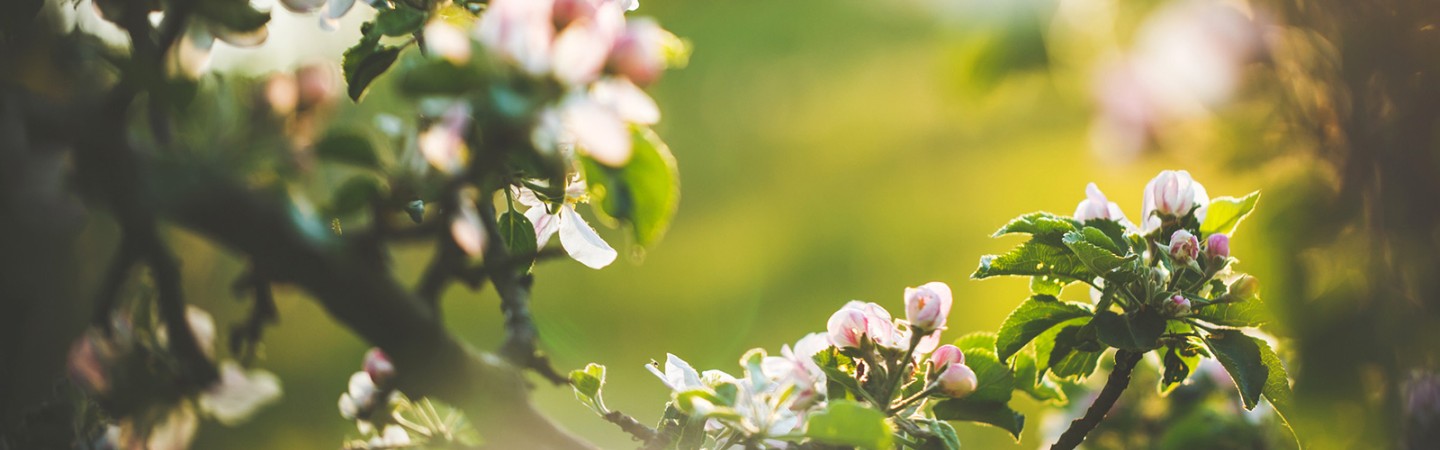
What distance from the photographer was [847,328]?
63cm

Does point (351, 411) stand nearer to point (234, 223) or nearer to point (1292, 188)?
point (234, 223)

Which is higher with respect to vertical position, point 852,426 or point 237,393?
point 852,426

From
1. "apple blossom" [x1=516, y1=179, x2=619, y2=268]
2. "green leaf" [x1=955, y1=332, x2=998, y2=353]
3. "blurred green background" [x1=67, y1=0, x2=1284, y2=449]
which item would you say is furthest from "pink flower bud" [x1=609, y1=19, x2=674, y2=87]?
"blurred green background" [x1=67, y1=0, x2=1284, y2=449]

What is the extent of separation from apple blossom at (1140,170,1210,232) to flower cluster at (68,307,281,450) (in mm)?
594

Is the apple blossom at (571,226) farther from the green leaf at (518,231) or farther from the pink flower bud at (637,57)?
the pink flower bud at (637,57)

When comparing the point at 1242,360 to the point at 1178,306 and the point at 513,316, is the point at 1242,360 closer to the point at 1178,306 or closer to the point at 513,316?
the point at 1178,306

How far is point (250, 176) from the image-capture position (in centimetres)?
35

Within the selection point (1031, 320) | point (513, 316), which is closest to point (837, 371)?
point (1031, 320)

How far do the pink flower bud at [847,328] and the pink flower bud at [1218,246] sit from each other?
248 millimetres

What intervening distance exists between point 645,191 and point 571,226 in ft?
0.83

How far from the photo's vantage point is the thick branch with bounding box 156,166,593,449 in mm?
326

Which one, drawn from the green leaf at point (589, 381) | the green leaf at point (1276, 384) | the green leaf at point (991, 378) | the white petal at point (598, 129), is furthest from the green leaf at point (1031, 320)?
the white petal at point (598, 129)

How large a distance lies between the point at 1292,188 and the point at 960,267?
2.72 meters

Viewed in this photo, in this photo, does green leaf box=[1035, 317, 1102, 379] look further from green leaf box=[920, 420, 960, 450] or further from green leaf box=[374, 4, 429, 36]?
green leaf box=[374, 4, 429, 36]
